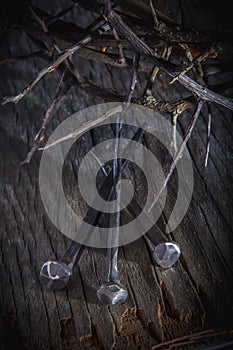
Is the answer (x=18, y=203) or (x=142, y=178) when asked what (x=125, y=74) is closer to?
(x=142, y=178)

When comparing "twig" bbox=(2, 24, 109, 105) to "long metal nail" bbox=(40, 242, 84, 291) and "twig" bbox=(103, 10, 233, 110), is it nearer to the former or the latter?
"twig" bbox=(103, 10, 233, 110)

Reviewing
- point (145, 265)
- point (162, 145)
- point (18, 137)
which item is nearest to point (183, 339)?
point (145, 265)

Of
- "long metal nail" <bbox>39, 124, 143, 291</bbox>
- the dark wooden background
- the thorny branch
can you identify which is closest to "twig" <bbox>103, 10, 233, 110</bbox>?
the thorny branch

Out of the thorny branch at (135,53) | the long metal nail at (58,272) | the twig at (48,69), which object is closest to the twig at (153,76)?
the thorny branch at (135,53)

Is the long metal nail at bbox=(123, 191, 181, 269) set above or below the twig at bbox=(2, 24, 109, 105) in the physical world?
below

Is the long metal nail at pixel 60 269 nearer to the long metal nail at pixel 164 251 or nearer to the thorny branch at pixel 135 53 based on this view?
the long metal nail at pixel 164 251

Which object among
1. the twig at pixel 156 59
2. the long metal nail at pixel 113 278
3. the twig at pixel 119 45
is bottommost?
the long metal nail at pixel 113 278

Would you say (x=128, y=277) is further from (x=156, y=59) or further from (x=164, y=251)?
(x=156, y=59)

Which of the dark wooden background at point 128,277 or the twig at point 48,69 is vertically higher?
the twig at point 48,69
